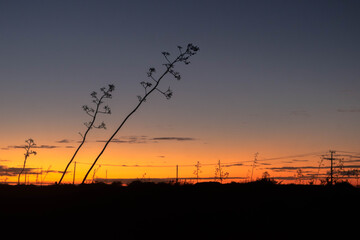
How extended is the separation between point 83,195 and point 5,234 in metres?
6.17

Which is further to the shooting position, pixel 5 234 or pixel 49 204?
pixel 49 204

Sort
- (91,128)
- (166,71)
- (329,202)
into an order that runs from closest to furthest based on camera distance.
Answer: (329,202) → (166,71) → (91,128)

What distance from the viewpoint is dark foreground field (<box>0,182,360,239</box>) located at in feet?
44.1

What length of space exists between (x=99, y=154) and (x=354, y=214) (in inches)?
1015

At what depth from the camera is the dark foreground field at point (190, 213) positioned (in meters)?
13.4

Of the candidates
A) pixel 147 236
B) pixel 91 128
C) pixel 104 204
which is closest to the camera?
pixel 147 236

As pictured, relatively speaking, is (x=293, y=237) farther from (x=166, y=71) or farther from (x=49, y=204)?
(x=166, y=71)

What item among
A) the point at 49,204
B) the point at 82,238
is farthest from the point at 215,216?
the point at 49,204

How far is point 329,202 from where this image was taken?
647 inches

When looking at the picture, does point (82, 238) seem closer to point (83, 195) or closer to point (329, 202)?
point (83, 195)

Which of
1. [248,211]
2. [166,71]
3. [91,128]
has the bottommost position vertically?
[248,211]

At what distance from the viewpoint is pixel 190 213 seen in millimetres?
15391

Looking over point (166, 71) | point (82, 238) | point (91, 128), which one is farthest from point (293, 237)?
point (91, 128)

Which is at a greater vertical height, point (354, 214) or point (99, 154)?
point (99, 154)
